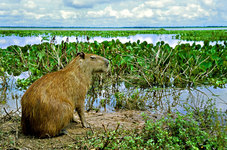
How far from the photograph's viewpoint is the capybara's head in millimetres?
4895

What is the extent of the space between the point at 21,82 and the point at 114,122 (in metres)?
5.28

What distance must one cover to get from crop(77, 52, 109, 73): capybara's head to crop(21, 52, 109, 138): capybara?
24 cm

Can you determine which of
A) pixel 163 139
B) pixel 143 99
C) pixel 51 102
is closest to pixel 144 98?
pixel 143 99

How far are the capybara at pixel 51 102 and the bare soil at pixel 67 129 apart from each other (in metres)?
0.16

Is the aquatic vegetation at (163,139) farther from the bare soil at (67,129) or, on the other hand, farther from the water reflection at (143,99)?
the water reflection at (143,99)

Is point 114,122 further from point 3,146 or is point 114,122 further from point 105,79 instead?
point 105,79

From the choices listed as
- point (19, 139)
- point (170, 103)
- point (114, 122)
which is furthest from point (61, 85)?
point (170, 103)

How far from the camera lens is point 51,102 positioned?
13.8 ft

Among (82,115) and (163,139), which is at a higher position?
(82,115)

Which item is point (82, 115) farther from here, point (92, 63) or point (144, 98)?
point (144, 98)

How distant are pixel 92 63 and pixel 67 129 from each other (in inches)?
56.7

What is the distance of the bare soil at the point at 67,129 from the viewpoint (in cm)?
→ 408

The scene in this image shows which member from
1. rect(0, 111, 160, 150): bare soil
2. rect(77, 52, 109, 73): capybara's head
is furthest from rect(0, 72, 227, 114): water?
rect(77, 52, 109, 73): capybara's head

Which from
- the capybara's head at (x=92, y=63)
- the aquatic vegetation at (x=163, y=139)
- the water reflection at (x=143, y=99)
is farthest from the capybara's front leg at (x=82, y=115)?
the water reflection at (x=143, y=99)
